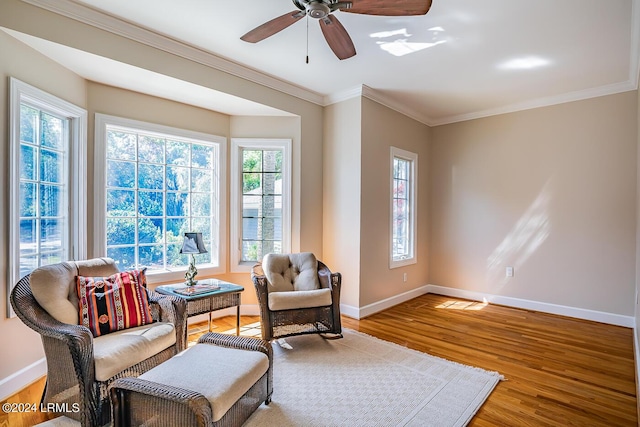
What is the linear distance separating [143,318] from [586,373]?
11.1 ft

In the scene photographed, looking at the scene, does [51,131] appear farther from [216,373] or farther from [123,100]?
[216,373]

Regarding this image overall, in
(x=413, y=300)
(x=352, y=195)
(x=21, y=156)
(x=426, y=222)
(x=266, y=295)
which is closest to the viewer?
(x=21, y=156)

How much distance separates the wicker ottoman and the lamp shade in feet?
3.83

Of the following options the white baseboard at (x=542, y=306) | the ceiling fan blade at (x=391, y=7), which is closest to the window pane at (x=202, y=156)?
the ceiling fan blade at (x=391, y=7)

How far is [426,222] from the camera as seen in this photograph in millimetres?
5371

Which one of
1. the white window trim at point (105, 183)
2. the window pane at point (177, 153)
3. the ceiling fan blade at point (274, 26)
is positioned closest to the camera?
the ceiling fan blade at point (274, 26)

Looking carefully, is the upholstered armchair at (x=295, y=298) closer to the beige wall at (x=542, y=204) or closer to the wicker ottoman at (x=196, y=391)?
the wicker ottoman at (x=196, y=391)

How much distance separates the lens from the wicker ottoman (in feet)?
5.15

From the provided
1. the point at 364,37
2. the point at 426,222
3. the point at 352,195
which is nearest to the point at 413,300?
the point at 426,222

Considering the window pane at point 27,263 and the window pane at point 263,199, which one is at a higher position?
the window pane at point 263,199

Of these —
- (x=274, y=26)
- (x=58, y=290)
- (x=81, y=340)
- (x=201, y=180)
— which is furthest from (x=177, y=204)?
(x=274, y=26)

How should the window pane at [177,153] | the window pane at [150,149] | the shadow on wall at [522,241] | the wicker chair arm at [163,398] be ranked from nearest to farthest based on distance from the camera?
the wicker chair arm at [163,398] < the window pane at [150,149] < the window pane at [177,153] < the shadow on wall at [522,241]

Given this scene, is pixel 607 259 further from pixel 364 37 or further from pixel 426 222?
pixel 364 37

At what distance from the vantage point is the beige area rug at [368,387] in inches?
83.6
